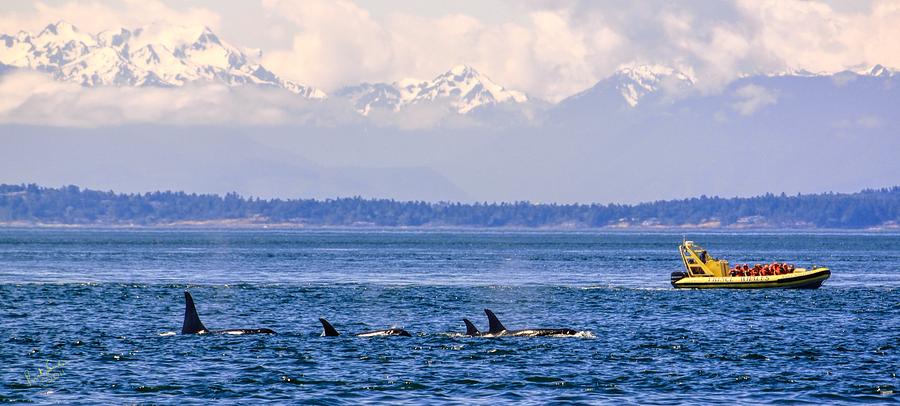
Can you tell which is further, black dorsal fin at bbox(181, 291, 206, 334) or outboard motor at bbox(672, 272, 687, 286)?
outboard motor at bbox(672, 272, 687, 286)

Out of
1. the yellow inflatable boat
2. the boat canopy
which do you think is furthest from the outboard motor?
the boat canopy

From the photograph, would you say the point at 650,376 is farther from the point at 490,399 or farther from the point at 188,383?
the point at 188,383

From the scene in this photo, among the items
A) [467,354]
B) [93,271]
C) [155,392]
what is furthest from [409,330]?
[93,271]

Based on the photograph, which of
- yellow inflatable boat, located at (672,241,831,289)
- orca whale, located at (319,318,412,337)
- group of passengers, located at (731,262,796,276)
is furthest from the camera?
group of passengers, located at (731,262,796,276)

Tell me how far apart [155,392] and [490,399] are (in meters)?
9.28

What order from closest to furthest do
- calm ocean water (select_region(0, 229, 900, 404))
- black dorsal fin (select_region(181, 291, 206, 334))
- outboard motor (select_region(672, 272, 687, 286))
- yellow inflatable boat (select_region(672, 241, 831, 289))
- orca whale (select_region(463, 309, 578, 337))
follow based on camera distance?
calm ocean water (select_region(0, 229, 900, 404)) < orca whale (select_region(463, 309, 578, 337)) < black dorsal fin (select_region(181, 291, 206, 334)) < yellow inflatable boat (select_region(672, 241, 831, 289)) < outboard motor (select_region(672, 272, 687, 286))

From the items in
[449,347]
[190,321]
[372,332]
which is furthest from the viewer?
[190,321]

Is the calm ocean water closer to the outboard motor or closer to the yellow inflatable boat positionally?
the yellow inflatable boat

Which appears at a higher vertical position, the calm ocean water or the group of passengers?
the group of passengers

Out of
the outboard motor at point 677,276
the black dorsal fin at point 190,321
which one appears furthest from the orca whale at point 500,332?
the outboard motor at point 677,276

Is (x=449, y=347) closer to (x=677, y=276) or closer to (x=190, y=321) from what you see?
(x=190, y=321)

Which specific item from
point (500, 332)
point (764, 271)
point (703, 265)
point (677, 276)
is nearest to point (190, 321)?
point (500, 332)

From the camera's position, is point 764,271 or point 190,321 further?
point 764,271

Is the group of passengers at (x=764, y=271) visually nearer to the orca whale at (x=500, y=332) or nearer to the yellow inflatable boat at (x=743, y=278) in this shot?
the yellow inflatable boat at (x=743, y=278)
